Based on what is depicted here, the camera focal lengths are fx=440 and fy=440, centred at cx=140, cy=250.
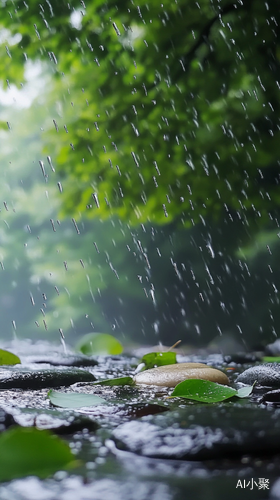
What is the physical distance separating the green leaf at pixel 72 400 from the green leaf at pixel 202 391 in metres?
0.18

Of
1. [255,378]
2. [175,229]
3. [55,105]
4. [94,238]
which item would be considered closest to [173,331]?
[175,229]

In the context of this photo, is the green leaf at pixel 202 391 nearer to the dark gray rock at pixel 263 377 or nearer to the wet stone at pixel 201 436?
the wet stone at pixel 201 436

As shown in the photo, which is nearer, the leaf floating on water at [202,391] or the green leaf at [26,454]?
the green leaf at [26,454]

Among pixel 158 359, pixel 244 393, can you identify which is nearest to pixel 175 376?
pixel 244 393

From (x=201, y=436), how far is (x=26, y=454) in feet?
0.81

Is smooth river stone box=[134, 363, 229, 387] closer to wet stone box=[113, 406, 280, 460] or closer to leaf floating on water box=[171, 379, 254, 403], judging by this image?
leaf floating on water box=[171, 379, 254, 403]

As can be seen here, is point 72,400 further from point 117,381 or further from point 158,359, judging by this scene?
point 158,359

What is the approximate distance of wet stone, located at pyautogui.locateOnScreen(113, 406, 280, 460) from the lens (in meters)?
0.60

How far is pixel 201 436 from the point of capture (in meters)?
0.63

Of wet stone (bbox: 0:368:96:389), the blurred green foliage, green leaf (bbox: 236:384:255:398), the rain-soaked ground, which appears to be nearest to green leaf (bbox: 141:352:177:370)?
wet stone (bbox: 0:368:96:389)

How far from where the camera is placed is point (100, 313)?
8406 millimetres

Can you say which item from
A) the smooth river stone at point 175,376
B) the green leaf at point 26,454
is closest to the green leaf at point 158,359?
the smooth river stone at point 175,376

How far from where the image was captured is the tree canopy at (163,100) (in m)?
3.99

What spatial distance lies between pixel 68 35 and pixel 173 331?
4.30m
